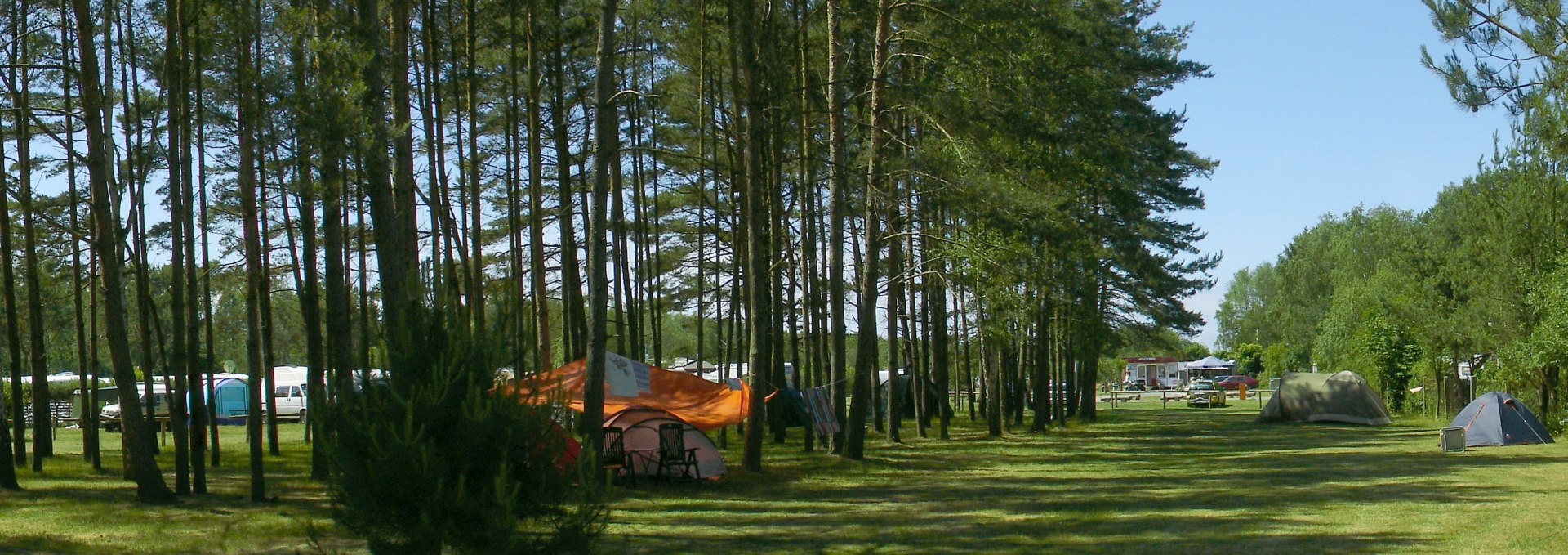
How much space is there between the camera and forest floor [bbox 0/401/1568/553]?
986cm

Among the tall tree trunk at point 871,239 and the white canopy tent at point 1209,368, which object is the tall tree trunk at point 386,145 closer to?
the tall tree trunk at point 871,239

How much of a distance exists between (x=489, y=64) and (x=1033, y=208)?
886 cm

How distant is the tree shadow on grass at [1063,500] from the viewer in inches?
395

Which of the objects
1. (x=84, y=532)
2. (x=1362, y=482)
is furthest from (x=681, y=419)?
(x=1362, y=482)

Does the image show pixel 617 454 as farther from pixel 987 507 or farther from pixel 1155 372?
pixel 1155 372

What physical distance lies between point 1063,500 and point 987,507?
3.64ft

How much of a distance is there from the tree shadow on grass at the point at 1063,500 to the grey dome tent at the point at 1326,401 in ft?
34.4

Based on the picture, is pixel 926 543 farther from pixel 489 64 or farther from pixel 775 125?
pixel 489 64

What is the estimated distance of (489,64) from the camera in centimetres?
1961

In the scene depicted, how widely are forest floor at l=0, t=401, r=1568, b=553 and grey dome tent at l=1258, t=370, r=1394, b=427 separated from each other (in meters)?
12.7

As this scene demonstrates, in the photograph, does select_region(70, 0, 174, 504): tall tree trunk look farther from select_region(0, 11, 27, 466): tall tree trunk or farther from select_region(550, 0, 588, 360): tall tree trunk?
select_region(550, 0, 588, 360): tall tree trunk

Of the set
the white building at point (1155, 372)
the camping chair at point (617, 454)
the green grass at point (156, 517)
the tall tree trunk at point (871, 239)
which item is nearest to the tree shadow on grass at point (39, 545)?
the green grass at point (156, 517)

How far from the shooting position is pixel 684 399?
16.3 m

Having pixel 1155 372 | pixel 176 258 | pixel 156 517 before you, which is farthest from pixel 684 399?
pixel 1155 372
